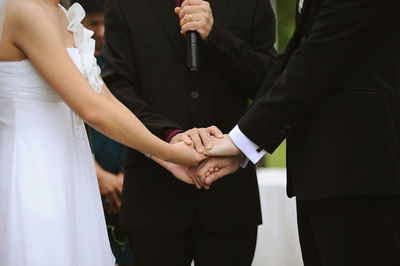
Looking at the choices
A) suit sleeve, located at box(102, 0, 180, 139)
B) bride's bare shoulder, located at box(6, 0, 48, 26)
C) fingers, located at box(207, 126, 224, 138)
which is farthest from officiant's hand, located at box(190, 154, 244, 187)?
bride's bare shoulder, located at box(6, 0, 48, 26)

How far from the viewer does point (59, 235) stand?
5.75 feet

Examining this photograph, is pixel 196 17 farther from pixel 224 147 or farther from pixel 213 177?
pixel 213 177

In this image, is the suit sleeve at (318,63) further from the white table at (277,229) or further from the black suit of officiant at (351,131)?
the white table at (277,229)

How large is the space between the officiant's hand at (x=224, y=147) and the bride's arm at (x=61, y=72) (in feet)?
1.23

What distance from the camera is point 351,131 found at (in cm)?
167

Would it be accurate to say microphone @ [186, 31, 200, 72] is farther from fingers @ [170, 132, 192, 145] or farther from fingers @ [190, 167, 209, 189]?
fingers @ [190, 167, 209, 189]

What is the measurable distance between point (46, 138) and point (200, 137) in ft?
2.28

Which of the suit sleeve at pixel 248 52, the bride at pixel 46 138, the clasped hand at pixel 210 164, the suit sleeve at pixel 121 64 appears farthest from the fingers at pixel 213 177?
the bride at pixel 46 138

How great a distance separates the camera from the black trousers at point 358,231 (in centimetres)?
163

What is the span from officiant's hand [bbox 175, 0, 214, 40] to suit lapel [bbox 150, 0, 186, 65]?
0.24ft

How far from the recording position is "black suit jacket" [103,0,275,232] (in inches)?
89.3

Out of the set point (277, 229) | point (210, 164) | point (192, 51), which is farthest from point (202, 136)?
point (277, 229)

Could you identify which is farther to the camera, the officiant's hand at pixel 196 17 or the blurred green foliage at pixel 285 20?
the blurred green foliage at pixel 285 20

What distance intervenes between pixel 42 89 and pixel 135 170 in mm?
668
